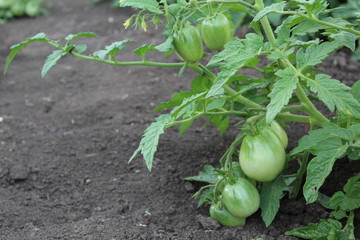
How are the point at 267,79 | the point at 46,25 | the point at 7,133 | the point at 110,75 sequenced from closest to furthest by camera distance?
the point at 267,79 < the point at 7,133 < the point at 110,75 < the point at 46,25

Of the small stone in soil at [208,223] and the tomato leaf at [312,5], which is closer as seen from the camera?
the tomato leaf at [312,5]

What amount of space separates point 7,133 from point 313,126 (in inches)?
66.4

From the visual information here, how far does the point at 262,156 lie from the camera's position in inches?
70.2

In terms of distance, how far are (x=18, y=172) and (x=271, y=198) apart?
1162mm

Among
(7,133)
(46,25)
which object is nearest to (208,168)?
(7,133)

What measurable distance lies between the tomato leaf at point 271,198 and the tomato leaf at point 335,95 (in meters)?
0.51

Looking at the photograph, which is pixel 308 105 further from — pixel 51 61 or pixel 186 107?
pixel 51 61

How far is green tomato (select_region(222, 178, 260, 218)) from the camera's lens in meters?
1.83

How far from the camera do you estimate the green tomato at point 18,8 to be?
5.36m

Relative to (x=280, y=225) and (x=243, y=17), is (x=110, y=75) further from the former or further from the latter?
(x=280, y=225)

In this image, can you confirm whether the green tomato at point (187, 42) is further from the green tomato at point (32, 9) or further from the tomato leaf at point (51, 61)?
the green tomato at point (32, 9)

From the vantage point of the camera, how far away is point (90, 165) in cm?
253

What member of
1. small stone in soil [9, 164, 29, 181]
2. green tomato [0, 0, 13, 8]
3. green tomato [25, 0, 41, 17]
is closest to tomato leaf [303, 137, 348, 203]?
small stone in soil [9, 164, 29, 181]

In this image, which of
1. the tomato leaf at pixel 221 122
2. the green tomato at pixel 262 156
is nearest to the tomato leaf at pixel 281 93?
the green tomato at pixel 262 156
